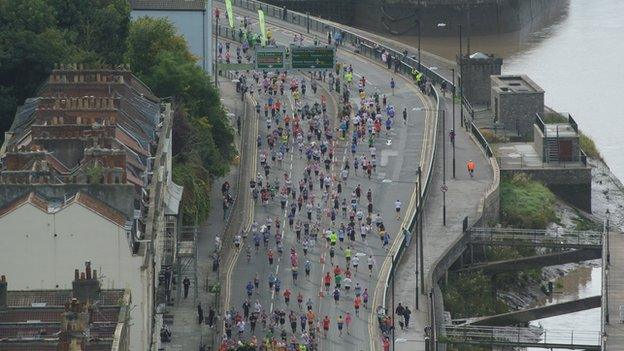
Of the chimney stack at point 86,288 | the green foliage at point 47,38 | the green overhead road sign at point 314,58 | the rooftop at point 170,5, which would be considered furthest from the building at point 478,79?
the chimney stack at point 86,288

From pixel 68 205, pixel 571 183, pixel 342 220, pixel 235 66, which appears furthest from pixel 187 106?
pixel 68 205

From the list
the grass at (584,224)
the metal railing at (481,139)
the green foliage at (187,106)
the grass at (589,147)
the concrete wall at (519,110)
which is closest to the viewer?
the green foliage at (187,106)

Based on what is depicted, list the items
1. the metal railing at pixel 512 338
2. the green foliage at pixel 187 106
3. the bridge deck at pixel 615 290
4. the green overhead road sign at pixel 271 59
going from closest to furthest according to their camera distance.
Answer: the bridge deck at pixel 615 290 → the metal railing at pixel 512 338 → the green foliage at pixel 187 106 → the green overhead road sign at pixel 271 59

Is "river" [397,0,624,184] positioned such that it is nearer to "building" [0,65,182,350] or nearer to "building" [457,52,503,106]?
"building" [457,52,503,106]

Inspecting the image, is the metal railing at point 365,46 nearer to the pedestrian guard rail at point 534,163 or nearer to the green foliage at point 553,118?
the pedestrian guard rail at point 534,163

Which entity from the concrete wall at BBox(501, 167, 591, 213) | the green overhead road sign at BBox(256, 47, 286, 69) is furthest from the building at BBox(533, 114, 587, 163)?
the green overhead road sign at BBox(256, 47, 286, 69)

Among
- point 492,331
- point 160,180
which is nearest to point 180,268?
point 160,180
